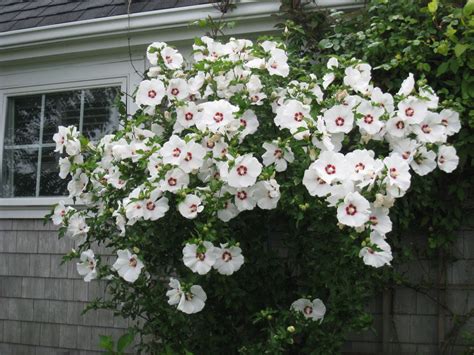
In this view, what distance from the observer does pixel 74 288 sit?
4.79m

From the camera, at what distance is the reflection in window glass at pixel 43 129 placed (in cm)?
495

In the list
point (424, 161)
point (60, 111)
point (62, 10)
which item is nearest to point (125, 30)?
point (62, 10)

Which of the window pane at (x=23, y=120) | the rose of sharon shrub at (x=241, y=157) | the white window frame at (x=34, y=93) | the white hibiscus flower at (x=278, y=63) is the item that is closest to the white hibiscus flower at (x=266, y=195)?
the rose of sharon shrub at (x=241, y=157)

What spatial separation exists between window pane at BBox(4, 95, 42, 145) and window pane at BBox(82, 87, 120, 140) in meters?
0.53

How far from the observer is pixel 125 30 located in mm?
4617

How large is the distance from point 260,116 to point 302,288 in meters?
1.05

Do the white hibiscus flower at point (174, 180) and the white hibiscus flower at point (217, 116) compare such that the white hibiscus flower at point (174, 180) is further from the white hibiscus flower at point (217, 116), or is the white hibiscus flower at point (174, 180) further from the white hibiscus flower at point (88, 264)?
the white hibiscus flower at point (88, 264)

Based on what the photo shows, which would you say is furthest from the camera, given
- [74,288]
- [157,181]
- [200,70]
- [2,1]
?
[2,1]

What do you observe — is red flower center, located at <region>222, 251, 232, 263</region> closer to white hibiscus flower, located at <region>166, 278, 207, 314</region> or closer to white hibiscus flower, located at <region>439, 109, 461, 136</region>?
white hibiscus flower, located at <region>166, 278, 207, 314</region>

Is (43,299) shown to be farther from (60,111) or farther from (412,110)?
(412,110)

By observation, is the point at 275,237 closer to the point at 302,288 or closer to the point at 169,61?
the point at 302,288

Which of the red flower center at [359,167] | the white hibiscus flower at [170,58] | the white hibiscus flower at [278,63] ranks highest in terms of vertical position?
the white hibiscus flower at [170,58]

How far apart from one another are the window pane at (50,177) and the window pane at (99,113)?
0.39 m

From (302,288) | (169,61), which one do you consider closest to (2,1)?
(169,61)
